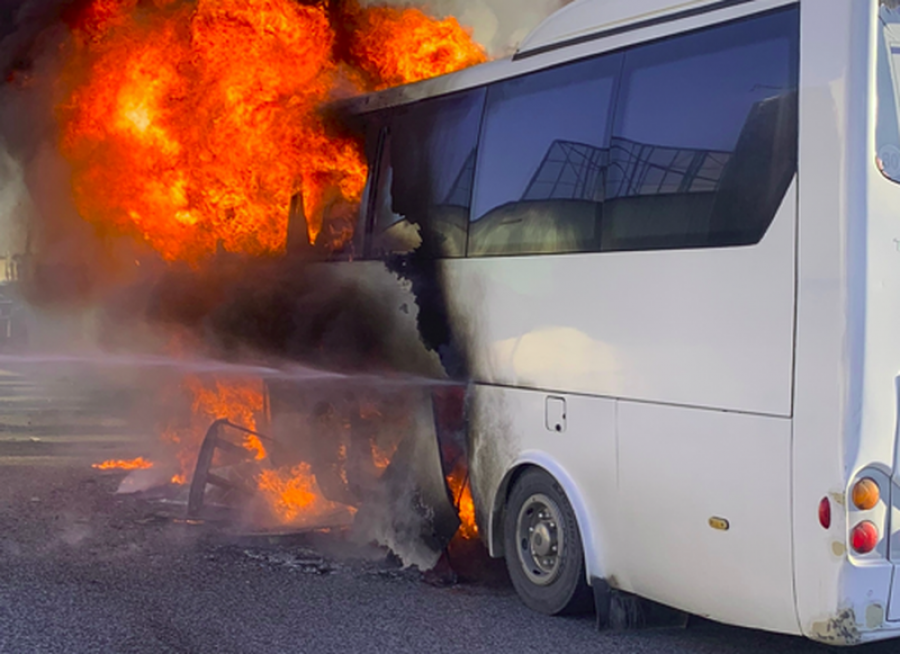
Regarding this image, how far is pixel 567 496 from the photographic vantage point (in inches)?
261

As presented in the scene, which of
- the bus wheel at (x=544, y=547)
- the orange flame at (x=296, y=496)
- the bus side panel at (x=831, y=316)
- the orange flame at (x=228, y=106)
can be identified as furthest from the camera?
the orange flame at (x=228, y=106)

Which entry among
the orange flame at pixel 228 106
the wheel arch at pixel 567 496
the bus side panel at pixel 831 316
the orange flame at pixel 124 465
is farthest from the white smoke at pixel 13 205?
the bus side panel at pixel 831 316

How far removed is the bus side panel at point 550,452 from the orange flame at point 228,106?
98.4 inches

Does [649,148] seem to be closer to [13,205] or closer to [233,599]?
[233,599]

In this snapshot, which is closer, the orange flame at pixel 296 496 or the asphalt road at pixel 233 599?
the asphalt road at pixel 233 599

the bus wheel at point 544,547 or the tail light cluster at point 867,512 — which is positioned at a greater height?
the tail light cluster at point 867,512

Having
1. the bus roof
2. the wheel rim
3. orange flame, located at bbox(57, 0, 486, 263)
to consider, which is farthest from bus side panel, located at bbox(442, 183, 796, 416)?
orange flame, located at bbox(57, 0, 486, 263)

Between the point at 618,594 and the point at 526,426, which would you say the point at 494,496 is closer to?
the point at 526,426

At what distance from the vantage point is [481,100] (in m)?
7.79

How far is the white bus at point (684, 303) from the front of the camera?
5117 millimetres

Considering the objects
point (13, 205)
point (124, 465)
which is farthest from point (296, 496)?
point (13, 205)

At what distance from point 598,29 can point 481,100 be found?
1198mm

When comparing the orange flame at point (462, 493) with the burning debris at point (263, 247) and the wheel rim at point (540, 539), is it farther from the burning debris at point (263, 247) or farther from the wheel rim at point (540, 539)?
the wheel rim at point (540, 539)

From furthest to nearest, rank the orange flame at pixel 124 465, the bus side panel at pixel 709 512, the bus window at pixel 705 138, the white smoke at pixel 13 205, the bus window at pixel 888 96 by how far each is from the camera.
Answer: the white smoke at pixel 13 205
the orange flame at pixel 124 465
the bus window at pixel 705 138
the bus side panel at pixel 709 512
the bus window at pixel 888 96
